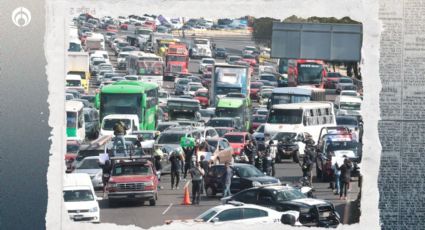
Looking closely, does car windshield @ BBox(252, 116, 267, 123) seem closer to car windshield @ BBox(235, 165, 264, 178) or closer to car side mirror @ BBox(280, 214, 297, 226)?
car windshield @ BBox(235, 165, 264, 178)

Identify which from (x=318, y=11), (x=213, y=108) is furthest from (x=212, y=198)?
(x=213, y=108)

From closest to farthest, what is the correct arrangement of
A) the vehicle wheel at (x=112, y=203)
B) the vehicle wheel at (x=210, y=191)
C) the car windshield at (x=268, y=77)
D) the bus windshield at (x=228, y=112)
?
the vehicle wheel at (x=112, y=203)
the vehicle wheel at (x=210, y=191)
the bus windshield at (x=228, y=112)
the car windshield at (x=268, y=77)

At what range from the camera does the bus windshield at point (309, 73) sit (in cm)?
5562

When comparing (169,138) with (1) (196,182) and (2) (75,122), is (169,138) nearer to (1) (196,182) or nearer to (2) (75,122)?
(2) (75,122)

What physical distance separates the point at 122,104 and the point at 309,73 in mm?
13709

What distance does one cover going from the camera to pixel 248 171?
30297mm

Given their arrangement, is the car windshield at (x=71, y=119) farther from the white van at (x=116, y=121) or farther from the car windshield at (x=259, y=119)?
the car windshield at (x=259, y=119)

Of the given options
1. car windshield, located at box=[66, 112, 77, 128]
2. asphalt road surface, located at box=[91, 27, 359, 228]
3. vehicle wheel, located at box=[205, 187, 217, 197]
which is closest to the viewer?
asphalt road surface, located at box=[91, 27, 359, 228]

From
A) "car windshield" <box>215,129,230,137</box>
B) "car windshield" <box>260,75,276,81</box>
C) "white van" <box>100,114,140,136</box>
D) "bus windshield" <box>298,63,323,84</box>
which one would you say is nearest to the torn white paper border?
"white van" <box>100,114,140,136</box>

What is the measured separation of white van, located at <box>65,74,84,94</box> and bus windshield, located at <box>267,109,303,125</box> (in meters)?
11.3

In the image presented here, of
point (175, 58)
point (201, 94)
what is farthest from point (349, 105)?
point (175, 58)

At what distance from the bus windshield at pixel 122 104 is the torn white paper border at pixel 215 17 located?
1884 centimetres

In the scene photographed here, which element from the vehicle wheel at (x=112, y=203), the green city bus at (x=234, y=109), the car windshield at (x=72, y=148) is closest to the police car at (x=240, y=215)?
the vehicle wheel at (x=112, y=203)

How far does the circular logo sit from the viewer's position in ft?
73.8
